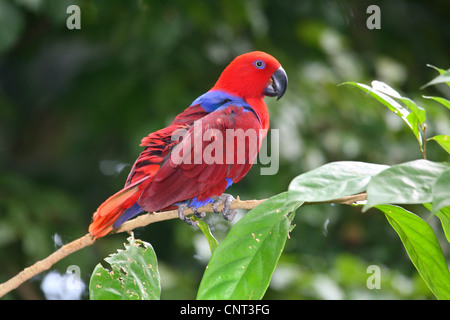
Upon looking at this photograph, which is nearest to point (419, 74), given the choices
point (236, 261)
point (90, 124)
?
point (90, 124)

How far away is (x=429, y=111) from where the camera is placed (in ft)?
9.68

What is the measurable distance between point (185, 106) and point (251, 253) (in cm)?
185

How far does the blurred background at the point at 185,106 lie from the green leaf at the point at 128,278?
3.82ft

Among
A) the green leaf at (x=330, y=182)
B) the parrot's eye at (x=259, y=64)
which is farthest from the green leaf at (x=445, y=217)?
the parrot's eye at (x=259, y=64)

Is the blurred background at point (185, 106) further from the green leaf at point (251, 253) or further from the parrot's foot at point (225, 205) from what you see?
the green leaf at point (251, 253)

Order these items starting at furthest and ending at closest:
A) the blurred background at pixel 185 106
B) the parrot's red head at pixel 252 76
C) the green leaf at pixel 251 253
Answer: the blurred background at pixel 185 106
the parrot's red head at pixel 252 76
the green leaf at pixel 251 253

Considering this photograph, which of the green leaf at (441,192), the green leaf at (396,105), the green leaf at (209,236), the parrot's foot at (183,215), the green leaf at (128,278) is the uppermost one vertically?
the green leaf at (396,105)

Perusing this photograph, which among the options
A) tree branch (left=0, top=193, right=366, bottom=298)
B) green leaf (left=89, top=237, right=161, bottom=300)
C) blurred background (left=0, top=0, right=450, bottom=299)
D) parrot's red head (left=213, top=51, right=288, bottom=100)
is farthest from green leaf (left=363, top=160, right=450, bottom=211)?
blurred background (left=0, top=0, right=450, bottom=299)

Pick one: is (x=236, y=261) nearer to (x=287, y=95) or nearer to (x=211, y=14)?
(x=287, y=95)

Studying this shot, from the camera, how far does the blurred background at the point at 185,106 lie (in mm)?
2812

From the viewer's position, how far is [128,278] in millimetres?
1144

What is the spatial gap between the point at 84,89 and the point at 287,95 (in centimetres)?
148

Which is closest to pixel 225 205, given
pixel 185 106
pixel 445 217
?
pixel 445 217
